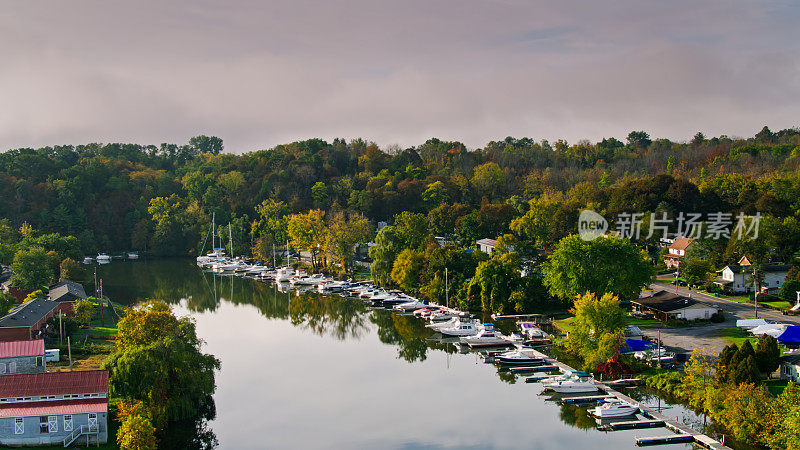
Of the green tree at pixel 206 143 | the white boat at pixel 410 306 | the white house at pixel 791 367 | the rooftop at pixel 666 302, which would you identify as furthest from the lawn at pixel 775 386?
the green tree at pixel 206 143

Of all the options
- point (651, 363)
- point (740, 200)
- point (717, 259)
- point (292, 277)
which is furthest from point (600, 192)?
point (651, 363)

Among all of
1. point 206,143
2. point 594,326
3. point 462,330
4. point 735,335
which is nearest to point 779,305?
point 735,335

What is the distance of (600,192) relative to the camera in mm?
59000

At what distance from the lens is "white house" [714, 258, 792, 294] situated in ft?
132

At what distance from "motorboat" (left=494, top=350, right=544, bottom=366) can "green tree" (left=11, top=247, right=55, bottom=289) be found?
29547mm

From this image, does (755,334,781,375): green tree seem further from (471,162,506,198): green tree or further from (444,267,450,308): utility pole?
(471,162,506,198): green tree

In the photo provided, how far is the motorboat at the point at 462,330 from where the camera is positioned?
116ft

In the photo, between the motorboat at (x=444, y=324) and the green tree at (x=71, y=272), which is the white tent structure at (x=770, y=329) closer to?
the motorboat at (x=444, y=324)

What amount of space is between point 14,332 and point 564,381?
935 inches

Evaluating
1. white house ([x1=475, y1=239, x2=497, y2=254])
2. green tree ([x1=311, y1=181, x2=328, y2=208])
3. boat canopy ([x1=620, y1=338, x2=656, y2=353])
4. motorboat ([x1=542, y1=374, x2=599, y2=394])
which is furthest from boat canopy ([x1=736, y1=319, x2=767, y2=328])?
green tree ([x1=311, y1=181, x2=328, y2=208])

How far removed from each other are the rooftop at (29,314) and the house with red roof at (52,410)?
35.3ft

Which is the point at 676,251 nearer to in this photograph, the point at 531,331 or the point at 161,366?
the point at 531,331

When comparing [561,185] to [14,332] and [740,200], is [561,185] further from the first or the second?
[14,332]

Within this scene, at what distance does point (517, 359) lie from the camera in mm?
30062
